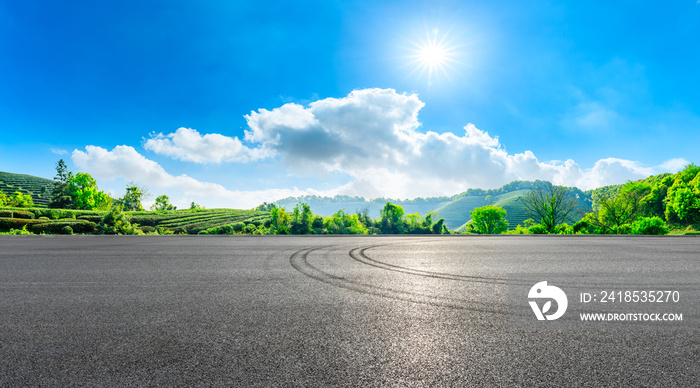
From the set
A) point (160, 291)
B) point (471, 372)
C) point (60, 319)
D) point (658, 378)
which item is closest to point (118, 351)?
point (60, 319)

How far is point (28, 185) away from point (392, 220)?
580ft

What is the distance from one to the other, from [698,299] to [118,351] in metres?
7.71

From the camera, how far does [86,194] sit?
79.8 m

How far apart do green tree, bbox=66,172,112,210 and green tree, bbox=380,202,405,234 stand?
70.0 meters

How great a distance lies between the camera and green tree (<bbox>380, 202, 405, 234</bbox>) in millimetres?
88875

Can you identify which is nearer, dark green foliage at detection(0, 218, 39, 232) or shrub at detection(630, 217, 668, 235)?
shrub at detection(630, 217, 668, 235)

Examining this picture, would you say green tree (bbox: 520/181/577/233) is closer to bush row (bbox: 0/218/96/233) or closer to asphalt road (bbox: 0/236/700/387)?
asphalt road (bbox: 0/236/700/387)

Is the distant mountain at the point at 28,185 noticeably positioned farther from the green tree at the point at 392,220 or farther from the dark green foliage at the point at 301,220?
the green tree at the point at 392,220

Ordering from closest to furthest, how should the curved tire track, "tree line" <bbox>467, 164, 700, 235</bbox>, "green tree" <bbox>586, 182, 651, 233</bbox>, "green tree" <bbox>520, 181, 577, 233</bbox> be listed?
the curved tire track < "tree line" <bbox>467, 164, 700, 235</bbox> < "green tree" <bbox>520, 181, 577, 233</bbox> < "green tree" <bbox>586, 182, 651, 233</bbox>

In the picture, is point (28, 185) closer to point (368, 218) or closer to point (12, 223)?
point (368, 218)

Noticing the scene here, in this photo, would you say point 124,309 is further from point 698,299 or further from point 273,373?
point 698,299

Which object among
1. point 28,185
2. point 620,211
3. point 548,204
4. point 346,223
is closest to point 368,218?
point 346,223

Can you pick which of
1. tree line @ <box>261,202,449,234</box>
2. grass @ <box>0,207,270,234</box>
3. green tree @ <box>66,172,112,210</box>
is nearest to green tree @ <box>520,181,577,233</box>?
tree line @ <box>261,202,449,234</box>

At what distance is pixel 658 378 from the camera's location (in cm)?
262
